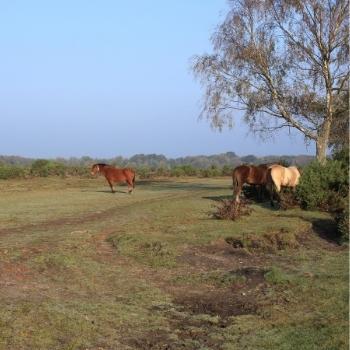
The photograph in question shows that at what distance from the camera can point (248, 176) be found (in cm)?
1920

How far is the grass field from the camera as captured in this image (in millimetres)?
6789

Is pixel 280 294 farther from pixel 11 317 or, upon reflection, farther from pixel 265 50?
pixel 265 50

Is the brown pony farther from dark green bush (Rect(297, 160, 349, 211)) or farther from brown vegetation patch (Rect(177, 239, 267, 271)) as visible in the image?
brown vegetation patch (Rect(177, 239, 267, 271))

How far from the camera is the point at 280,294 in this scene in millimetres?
8609

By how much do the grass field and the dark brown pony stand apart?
3.21 m

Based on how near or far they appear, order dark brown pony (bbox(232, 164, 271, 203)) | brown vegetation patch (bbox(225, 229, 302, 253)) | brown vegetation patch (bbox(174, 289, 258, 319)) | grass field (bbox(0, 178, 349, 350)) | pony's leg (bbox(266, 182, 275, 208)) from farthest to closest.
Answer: dark brown pony (bbox(232, 164, 271, 203)) < pony's leg (bbox(266, 182, 275, 208)) < brown vegetation patch (bbox(225, 229, 302, 253)) < brown vegetation patch (bbox(174, 289, 258, 319)) < grass field (bbox(0, 178, 349, 350))

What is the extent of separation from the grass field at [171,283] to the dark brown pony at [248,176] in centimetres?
321

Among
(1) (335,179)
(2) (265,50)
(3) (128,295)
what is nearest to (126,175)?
(2) (265,50)

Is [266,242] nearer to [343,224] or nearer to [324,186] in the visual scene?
[343,224]

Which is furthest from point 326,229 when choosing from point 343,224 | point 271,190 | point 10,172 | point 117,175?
point 10,172

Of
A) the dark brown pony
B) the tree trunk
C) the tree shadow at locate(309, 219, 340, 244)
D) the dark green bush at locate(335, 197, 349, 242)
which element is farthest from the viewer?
the tree trunk

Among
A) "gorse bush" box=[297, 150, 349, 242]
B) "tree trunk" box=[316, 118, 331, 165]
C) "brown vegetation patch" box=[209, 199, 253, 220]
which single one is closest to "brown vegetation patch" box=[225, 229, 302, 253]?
"brown vegetation patch" box=[209, 199, 253, 220]

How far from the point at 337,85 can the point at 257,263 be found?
1600 cm

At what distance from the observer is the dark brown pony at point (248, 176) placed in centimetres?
1914
